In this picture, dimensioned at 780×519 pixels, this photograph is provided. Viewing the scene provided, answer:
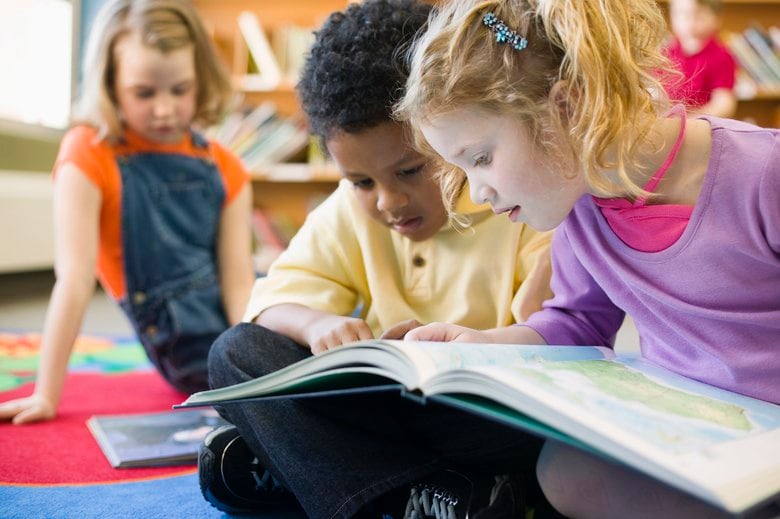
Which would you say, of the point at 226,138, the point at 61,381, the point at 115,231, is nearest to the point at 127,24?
the point at 115,231

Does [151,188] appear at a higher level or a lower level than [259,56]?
lower

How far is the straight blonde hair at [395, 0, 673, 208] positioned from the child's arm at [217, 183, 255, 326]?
96 cm

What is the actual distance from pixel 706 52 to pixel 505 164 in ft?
8.44

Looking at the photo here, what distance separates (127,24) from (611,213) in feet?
3.73

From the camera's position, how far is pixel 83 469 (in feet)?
3.37

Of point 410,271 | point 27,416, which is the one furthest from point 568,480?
point 27,416

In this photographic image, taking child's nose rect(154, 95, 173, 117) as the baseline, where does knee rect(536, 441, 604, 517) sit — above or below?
below

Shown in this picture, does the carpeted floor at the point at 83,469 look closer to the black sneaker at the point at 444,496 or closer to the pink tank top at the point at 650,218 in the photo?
the black sneaker at the point at 444,496

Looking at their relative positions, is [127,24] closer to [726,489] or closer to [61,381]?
[61,381]

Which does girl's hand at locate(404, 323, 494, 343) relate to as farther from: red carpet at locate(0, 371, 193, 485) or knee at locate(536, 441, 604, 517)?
red carpet at locate(0, 371, 193, 485)

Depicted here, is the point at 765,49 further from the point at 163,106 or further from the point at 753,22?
the point at 163,106

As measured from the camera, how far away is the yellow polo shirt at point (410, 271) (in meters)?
0.99

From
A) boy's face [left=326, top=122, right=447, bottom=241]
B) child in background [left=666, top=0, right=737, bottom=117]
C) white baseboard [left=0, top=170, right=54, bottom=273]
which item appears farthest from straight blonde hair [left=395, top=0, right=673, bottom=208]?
white baseboard [left=0, top=170, right=54, bottom=273]

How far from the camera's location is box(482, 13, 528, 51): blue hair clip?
0.75m
